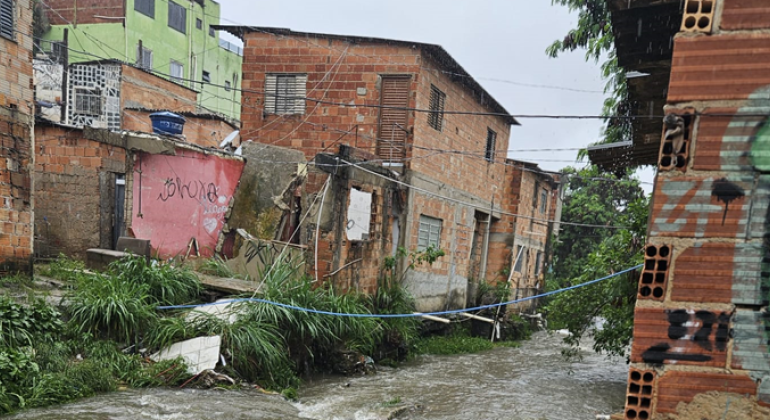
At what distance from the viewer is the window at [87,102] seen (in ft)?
51.8

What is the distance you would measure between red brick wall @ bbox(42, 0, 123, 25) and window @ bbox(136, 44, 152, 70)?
4.21 feet

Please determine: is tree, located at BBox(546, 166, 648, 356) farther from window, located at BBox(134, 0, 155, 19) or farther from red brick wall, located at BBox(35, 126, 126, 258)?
window, located at BBox(134, 0, 155, 19)

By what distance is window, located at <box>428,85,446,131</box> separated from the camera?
13.3m

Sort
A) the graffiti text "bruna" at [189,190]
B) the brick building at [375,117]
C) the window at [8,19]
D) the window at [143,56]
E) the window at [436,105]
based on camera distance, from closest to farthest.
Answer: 1. the window at [8,19]
2. the graffiti text "bruna" at [189,190]
3. the brick building at [375,117]
4. the window at [436,105]
5. the window at [143,56]

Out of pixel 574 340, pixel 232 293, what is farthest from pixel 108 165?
pixel 574 340

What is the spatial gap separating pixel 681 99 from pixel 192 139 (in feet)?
52.7

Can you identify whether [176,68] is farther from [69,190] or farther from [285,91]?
[69,190]

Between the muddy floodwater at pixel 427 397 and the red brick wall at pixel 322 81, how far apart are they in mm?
5419

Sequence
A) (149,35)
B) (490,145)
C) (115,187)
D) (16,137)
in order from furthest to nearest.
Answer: (149,35)
(490,145)
(115,187)
(16,137)

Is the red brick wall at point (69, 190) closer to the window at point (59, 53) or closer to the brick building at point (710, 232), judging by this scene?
the window at point (59, 53)

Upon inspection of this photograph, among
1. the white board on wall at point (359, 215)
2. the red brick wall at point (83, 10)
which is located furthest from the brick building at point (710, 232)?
the red brick wall at point (83, 10)

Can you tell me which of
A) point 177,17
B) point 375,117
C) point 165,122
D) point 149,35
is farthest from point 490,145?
point 177,17

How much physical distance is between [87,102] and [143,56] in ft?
20.6

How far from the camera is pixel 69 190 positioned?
10508 millimetres
